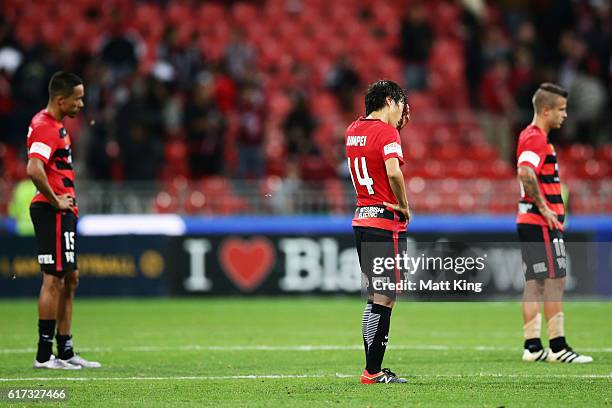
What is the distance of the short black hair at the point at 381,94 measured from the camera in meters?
8.82

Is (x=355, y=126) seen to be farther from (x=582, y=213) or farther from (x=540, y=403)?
(x=582, y=213)

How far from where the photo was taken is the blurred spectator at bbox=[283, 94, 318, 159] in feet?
65.4

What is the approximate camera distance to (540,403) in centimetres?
786

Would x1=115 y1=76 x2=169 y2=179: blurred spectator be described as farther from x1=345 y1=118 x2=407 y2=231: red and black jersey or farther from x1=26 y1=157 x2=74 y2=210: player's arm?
x1=345 y1=118 x2=407 y2=231: red and black jersey

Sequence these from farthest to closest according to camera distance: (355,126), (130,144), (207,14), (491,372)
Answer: (207,14), (130,144), (491,372), (355,126)

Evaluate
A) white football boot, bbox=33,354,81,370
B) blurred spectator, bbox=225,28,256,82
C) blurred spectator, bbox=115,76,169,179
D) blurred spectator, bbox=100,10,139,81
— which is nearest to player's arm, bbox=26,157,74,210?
white football boot, bbox=33,354,81,370

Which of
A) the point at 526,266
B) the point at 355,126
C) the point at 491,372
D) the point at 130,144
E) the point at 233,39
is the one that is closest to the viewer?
the point at 355,126

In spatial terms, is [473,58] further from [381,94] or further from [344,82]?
[381,94]

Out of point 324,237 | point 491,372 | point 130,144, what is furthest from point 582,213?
point 491,372

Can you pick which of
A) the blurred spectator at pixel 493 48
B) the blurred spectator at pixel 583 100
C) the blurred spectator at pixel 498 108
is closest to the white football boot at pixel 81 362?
the blurred spectator at pixel 498 108

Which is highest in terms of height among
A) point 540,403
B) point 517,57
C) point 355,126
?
point 517,57

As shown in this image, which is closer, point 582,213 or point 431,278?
point 431,278

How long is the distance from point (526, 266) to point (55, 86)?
4.78 meters

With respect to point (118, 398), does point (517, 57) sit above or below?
above
